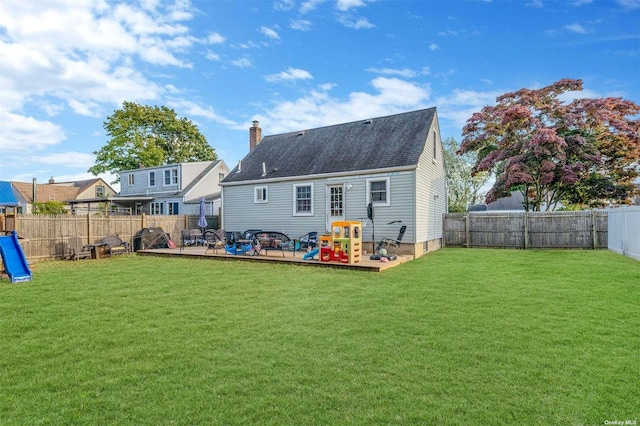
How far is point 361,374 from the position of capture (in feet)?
10.8

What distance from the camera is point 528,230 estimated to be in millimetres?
15633

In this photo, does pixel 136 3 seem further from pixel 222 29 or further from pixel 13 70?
pixel 13 70

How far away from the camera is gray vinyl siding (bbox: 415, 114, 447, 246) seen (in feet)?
42.9

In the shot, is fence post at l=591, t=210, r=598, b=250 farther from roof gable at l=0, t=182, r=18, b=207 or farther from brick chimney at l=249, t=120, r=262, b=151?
roof gable at l=0, t=182, r=18, b=207

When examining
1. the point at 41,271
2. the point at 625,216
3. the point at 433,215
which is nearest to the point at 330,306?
the point at 41,271

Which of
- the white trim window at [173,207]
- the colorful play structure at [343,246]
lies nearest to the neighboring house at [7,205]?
the colorful play structure at [343,246]

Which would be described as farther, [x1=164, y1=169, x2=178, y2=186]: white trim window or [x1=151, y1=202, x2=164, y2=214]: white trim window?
[x1=151, y1=202, x2=164, y2=214]: white trim window

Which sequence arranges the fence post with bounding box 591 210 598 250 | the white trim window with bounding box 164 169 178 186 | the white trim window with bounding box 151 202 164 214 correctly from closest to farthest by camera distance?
the fence post with bounding box 591 210 598 250
the white trim window with bounding box 164 169 178 186
the white trim window with bounding box 151 202 164 214

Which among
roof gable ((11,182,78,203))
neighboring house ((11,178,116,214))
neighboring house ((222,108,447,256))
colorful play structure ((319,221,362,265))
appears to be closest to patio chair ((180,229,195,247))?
neighboring house ((222,108,447,256))

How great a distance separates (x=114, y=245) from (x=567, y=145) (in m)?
20.9

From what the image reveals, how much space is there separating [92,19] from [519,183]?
62.9 feet

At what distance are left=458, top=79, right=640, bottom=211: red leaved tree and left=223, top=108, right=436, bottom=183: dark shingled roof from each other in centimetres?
626

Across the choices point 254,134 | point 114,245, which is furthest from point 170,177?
point 114,245

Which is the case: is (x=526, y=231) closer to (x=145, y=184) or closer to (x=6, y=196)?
(x=6, y=196)
